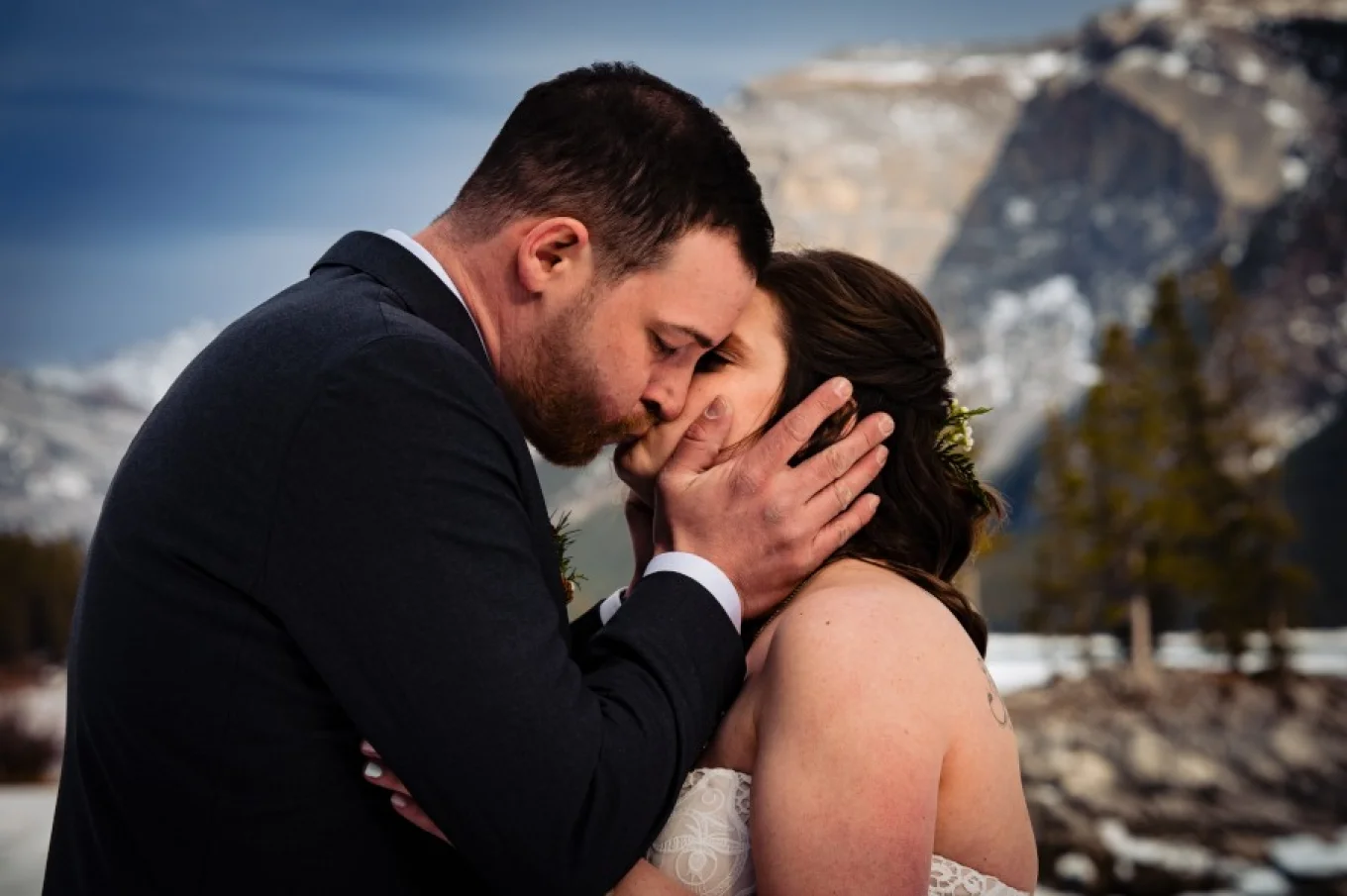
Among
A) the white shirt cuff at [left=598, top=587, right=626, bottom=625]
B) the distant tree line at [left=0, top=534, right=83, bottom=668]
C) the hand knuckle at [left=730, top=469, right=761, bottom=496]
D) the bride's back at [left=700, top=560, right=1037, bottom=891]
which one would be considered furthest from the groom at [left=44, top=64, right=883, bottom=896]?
the distant tree line at [left=0, top=534, right=83, bottom=668]

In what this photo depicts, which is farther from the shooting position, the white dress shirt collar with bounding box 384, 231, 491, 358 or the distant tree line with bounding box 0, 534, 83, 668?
the distant tree line with bounding box 0, 534, 83, 668

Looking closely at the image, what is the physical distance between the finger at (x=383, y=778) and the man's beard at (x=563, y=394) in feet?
1.82

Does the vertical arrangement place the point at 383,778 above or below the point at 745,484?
below

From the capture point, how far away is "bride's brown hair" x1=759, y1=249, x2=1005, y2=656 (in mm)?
2010

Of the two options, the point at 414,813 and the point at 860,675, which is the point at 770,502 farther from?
the point at 414,813

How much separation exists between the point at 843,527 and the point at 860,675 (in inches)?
7.4

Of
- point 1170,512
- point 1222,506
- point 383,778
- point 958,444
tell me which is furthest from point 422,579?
point 1222,506

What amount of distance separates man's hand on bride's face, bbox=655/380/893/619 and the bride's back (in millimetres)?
97

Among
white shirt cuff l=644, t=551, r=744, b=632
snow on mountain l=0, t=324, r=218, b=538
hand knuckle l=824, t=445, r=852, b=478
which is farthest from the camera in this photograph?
snow on mountain l=0, t=324, r=218, b=538

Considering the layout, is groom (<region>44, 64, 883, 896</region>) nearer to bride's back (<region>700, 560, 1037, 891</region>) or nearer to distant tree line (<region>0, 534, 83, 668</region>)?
bride's back (<region>700, 560, 1037, 891</region>)

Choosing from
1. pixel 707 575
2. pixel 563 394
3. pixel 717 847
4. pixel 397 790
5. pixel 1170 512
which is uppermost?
pixel 563 394

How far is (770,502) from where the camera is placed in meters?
1.69

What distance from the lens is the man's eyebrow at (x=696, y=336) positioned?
1796mm

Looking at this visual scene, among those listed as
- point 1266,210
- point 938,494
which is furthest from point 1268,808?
point 938,494
